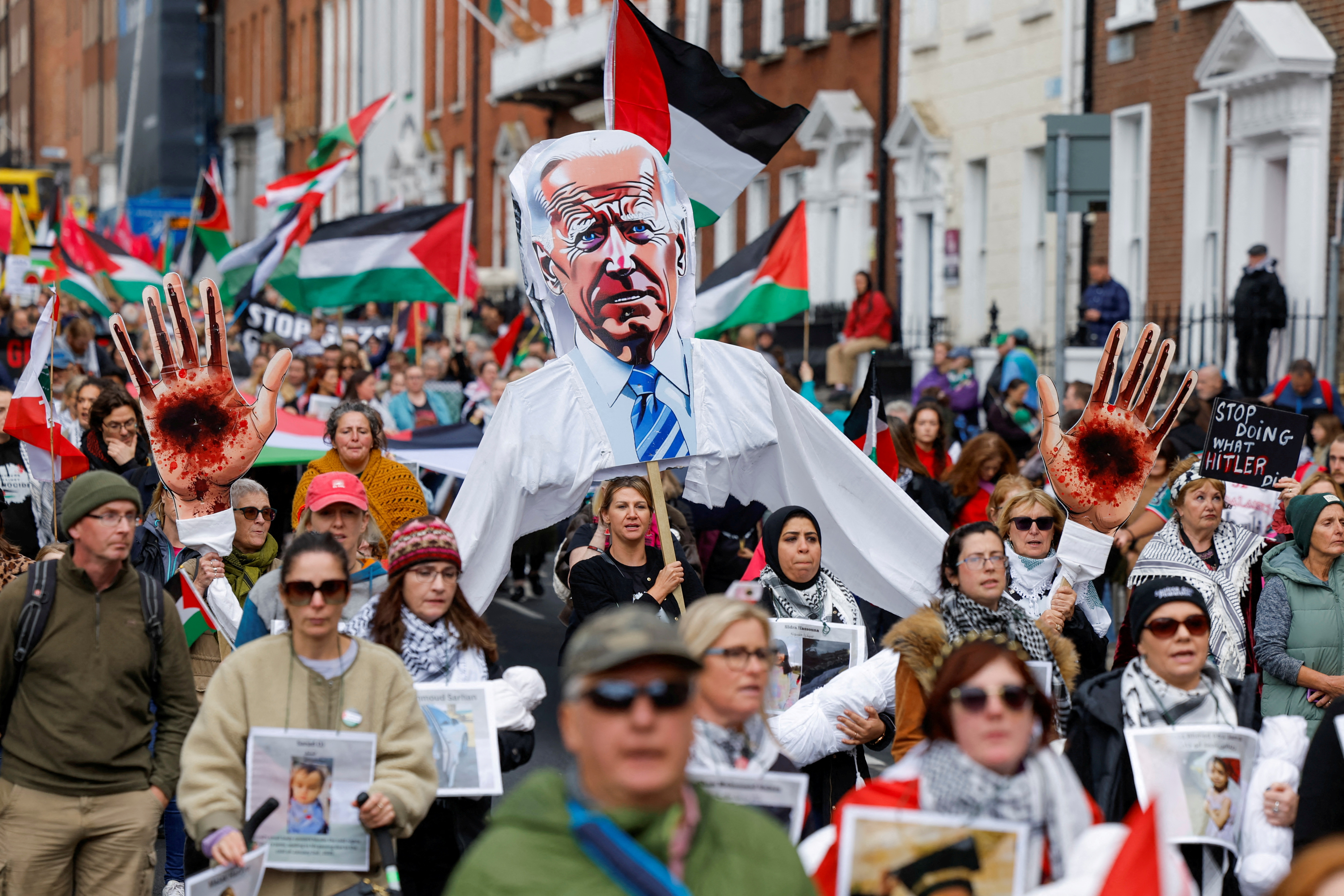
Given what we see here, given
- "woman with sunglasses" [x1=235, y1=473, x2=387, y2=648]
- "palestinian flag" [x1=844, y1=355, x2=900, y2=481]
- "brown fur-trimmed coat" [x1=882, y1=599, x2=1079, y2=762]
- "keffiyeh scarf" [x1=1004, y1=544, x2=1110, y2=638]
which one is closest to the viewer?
"brown fur-trimmed coat" [x1=882, y1=599, x2=1079, y2=762]

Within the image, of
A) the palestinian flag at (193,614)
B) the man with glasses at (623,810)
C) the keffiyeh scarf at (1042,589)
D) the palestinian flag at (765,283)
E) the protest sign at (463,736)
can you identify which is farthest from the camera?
the palestinian flag at (765,283)

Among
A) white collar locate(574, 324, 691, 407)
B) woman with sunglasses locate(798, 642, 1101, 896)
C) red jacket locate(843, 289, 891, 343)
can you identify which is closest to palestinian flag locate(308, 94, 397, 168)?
red jacket locate(843, 289, 891, 343)

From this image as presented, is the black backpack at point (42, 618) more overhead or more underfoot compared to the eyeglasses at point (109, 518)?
more underfoot

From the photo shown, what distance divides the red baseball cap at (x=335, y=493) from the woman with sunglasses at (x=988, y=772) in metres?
3.11

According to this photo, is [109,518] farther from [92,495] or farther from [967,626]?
[967,626]

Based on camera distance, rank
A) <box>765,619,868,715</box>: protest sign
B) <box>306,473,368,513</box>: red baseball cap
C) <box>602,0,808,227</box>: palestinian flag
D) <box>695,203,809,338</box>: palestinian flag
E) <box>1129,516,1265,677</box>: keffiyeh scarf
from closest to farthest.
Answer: <box>765,619,868,715</box>: protest sign → <box>306,473,368,513</box>: red baseball cap → <box>1129,516,1265,677</box>: keffiyeh scarf → <box>602,0,808,227</box>: palestinian flag → <box>695,203,809,338</box>: palestinian flag

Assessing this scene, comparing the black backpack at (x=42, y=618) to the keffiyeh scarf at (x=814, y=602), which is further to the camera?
the keffiyeh scarf at (x=814, y=602)

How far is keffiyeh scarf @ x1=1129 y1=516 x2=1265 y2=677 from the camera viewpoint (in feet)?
23.8

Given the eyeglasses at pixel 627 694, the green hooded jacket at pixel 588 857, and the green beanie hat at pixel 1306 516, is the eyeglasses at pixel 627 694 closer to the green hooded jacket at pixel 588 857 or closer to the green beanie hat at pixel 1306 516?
the green hooded jacket at pixel 588 857

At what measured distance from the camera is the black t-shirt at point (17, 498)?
9.32 meters

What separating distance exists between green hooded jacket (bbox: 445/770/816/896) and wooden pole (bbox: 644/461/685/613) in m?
3.61

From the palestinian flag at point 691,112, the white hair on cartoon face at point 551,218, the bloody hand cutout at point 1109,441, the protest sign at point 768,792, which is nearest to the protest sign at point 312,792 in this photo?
→ the protest sign at point 768,792

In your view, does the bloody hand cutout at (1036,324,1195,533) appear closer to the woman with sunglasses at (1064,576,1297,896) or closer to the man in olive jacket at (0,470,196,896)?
the woman with sunglasses at (1064,576,1297,896)

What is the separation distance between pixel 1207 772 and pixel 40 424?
611 cm
